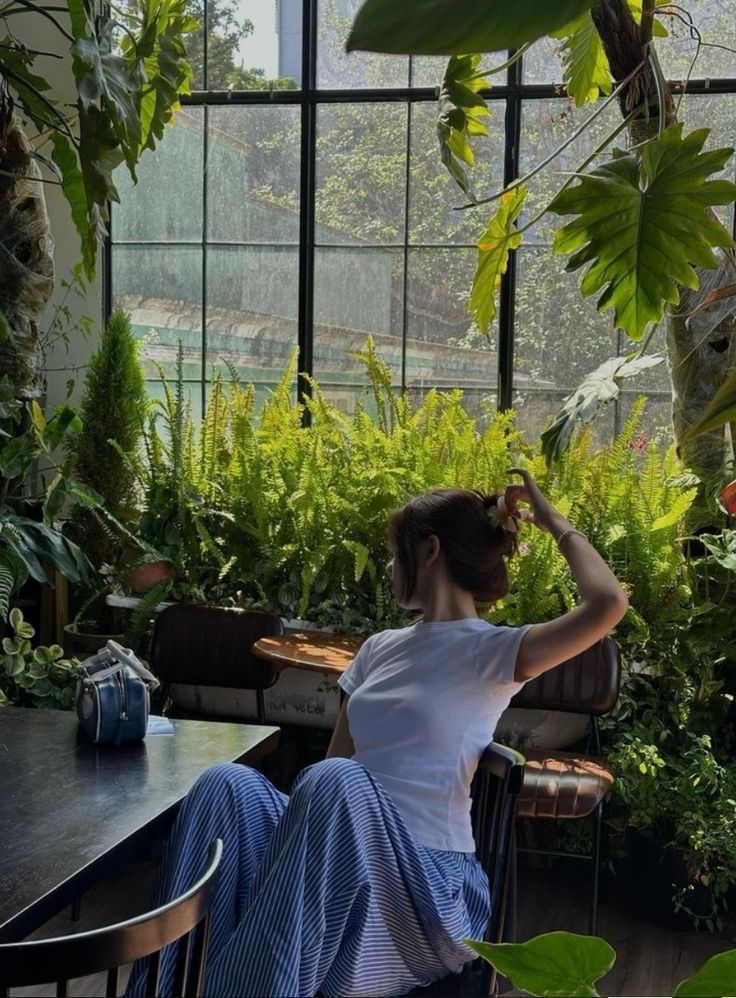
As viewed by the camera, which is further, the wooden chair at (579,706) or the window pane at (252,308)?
the window pane at (252,308)

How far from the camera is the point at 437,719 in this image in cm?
206

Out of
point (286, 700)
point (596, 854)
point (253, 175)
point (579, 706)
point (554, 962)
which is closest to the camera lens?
point (554, 962)

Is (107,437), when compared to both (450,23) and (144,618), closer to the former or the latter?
(144,618)

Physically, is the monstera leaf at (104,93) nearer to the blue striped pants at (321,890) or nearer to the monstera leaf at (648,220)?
the monstera leaf at (648,220)

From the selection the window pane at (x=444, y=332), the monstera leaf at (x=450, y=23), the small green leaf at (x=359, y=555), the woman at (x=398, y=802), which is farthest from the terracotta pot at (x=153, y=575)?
the monstera leaf at (x=450, y=23)

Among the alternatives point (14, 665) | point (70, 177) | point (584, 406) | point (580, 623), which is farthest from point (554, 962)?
point (14, 665)

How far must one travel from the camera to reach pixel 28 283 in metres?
4.31

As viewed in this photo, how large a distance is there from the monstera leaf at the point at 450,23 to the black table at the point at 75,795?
1.35 metres

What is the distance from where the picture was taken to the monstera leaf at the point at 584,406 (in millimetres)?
2885

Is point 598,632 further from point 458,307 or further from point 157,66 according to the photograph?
point 458,307

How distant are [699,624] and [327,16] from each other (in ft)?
9.62

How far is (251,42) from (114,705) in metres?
3.53

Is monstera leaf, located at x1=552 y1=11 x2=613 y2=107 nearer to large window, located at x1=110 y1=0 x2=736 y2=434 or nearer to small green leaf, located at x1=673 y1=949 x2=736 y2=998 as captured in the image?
large window, located at x1=110 y1=0 x2=736 y2=434

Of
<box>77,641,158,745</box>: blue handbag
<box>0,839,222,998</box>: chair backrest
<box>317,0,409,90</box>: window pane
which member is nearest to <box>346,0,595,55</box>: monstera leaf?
<box>0,839,222,998</box>: chair backrest
